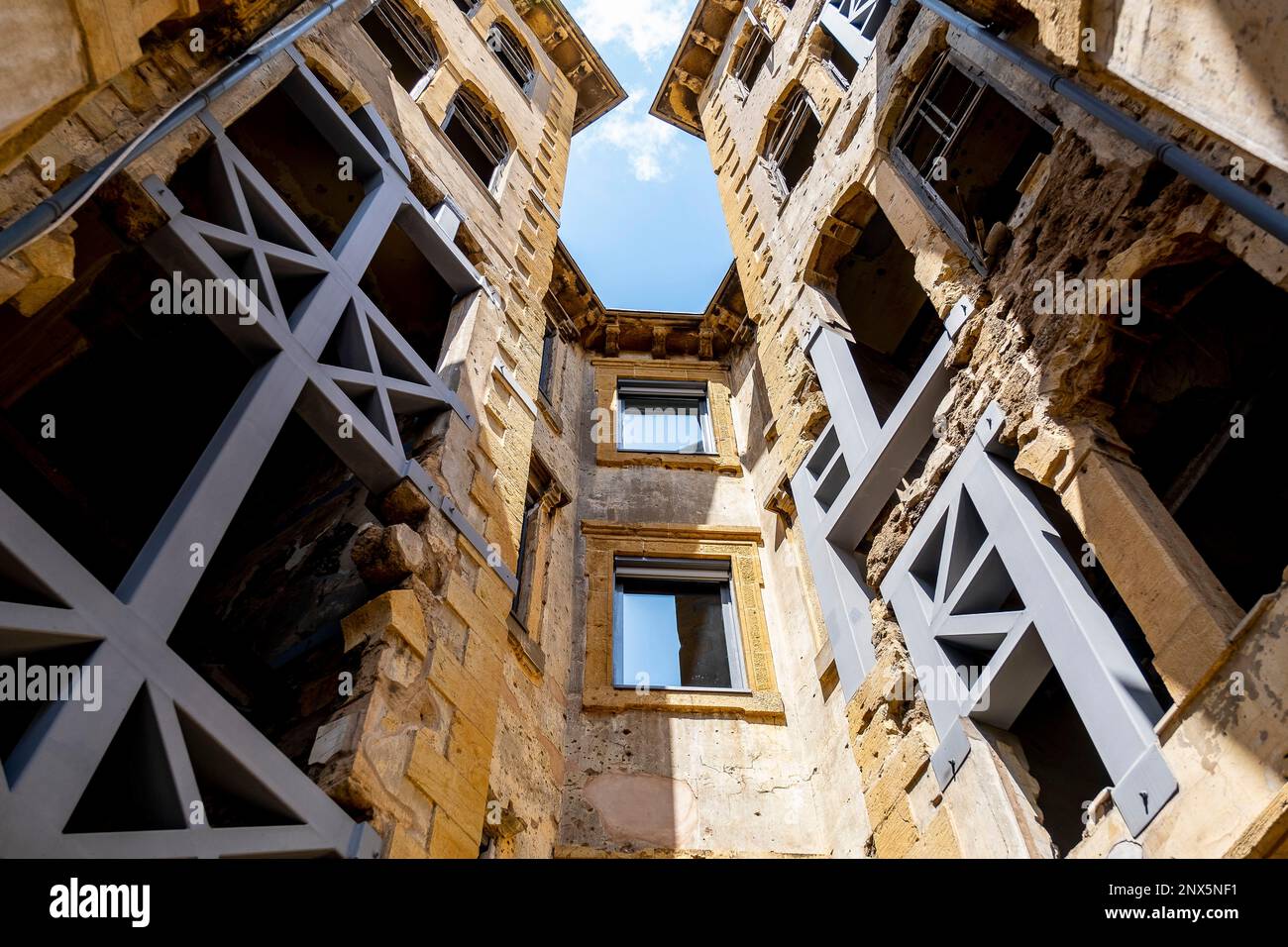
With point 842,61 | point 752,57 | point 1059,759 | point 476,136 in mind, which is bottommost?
point 1059,759

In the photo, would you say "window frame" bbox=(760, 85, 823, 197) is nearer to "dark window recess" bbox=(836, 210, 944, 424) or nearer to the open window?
"dark window recess" bbox=(836, 210, 944, 424)

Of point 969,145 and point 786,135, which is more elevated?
point 969,145

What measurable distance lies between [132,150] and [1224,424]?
6854mm

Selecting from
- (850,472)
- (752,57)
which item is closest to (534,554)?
(850,472)

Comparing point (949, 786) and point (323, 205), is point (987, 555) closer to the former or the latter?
point (949, 786)

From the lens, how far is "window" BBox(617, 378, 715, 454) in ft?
42.9

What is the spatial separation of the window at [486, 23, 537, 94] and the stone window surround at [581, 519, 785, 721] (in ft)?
24.2

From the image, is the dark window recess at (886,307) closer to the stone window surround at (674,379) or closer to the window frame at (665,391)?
the stone window surround at (674,379)

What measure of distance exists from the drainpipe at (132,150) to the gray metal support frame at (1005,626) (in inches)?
192

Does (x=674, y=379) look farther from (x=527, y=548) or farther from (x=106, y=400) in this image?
(x=106, y=400)

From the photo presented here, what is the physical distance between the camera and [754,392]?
13188 millimetres

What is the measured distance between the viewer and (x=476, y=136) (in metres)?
10.9

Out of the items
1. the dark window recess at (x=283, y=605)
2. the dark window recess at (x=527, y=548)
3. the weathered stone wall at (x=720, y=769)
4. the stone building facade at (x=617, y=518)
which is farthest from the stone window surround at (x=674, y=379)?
the dark window recess at (x=283, y=605)
